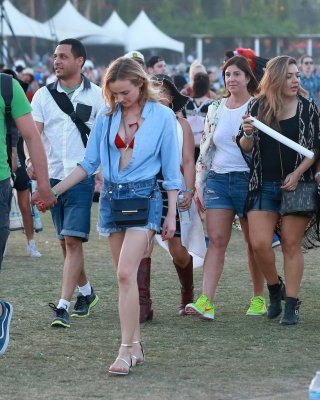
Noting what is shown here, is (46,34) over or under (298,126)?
under

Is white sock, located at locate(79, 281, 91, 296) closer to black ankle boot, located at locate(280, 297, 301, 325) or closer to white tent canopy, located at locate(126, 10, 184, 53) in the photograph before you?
black ankle boot, located at locate(280, 297, 301, 325)

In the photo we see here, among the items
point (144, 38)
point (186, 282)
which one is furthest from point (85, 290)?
point (144, 38)

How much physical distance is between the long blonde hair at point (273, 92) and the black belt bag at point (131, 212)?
1724mm

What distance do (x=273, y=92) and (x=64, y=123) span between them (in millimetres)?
1570

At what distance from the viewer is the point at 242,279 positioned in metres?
11.0

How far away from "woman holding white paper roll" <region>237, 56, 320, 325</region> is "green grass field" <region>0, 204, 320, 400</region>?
0.55 meters

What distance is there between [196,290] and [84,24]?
134ft

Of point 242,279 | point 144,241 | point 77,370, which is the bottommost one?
point 242,279

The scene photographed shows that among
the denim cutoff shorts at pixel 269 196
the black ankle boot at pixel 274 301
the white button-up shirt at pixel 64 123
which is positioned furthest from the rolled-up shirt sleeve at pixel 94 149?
the black ankle boot at pixel 274 301

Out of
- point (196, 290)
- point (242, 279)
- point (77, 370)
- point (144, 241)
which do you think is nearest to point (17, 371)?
point (77, 370)

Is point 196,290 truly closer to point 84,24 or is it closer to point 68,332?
point 68,332

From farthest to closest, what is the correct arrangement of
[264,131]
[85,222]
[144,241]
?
[85,222]
[264,131]
[144,241]

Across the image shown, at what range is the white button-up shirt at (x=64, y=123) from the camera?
28.8 ft

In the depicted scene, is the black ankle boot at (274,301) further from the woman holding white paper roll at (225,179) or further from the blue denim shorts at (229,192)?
the blue denim shorts at (229,192)
